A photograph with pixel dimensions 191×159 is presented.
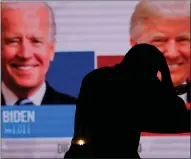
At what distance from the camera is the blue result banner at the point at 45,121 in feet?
10.4

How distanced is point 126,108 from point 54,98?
61.6 inches

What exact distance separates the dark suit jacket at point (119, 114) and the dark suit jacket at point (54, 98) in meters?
1.39

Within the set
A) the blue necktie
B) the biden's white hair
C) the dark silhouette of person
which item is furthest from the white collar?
the dark silhouette of person

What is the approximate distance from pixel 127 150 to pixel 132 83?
29 centimetres

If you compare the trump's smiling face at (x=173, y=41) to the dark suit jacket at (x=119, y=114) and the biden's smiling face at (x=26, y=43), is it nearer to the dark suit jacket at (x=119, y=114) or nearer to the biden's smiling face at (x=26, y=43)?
the biden's smiling face at (x=26, y=43)

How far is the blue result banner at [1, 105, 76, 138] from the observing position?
10.4 ft

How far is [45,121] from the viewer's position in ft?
10.4

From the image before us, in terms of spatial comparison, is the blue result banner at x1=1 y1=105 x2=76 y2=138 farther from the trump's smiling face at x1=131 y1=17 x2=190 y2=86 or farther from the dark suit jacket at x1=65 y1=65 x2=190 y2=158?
the dark suit jacket at x1=65 y1=65 x2=190 y2=158

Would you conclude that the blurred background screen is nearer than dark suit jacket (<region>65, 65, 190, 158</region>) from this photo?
No

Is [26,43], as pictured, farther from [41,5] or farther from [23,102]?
[23,102]

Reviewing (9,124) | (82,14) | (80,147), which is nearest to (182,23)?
(82,14)

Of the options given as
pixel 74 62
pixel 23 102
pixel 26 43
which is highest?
pixel 26 43

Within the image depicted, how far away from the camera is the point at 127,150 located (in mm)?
1729

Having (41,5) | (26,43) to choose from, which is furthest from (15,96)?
(41,5)
